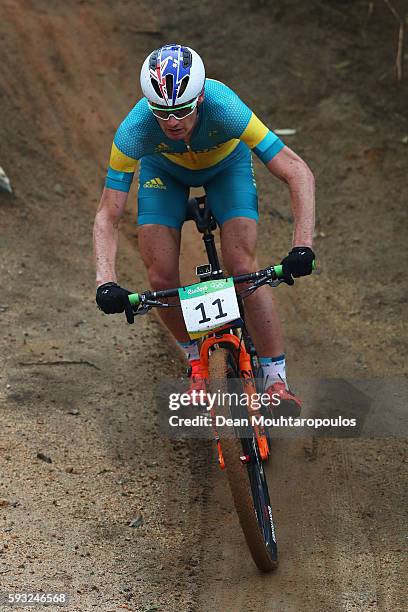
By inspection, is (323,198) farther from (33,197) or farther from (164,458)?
(164,458)

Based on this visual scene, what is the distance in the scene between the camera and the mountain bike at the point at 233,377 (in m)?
4.33

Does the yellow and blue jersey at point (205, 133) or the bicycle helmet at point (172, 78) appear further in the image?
the yellow and blue jersey at point (205, 133)

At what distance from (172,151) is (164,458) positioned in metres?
1.91

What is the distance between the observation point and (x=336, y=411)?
254 inches

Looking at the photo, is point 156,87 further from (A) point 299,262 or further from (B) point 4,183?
(B) point 4,183

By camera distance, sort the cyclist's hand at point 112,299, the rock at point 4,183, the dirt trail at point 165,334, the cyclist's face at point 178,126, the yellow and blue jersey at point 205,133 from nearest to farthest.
Result: the cyclist's hand at point 112,299
the dirt trail at point 165,334
the cyclist's face at point 178,126
the yellow and blue jersey at point 205,133
the rock at point 4,183

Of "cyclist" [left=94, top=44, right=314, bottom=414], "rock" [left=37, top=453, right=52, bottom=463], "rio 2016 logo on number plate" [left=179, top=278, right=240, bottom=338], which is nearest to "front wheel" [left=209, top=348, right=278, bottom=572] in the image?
"rio 2016 logo on number plate" [left=179, top=278, right=240, bottom=338]

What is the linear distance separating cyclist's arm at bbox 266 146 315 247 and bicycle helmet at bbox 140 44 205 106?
59 centimetres

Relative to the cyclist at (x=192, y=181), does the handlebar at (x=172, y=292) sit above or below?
below

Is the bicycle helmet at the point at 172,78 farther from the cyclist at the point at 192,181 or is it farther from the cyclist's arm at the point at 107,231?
the cyclist's arm at the point at 107,231

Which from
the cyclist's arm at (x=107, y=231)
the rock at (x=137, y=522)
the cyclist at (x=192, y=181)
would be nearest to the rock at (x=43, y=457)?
the rock at (x=137, y=522)

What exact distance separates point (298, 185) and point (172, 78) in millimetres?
886

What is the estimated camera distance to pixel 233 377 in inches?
185

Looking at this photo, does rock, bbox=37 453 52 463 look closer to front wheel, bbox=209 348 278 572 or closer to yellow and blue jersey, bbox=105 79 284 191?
front wheel, bbox=209 348 278 572
